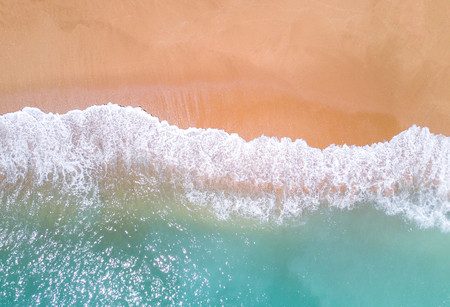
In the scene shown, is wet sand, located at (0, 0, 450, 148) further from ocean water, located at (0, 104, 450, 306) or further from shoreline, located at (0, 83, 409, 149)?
ocean water, located at (0, 104, 450, 306)

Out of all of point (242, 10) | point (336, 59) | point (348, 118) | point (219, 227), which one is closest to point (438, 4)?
point (336, 59)

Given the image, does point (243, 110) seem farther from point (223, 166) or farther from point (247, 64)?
point (223, 166)

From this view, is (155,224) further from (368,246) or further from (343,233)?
(368,246)

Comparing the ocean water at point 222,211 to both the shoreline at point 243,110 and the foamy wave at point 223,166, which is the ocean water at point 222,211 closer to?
the foamy wave at point 223,166

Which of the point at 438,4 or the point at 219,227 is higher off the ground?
the point at 438,4

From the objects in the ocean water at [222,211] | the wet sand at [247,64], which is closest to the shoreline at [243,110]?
the wet sand at [247,64]

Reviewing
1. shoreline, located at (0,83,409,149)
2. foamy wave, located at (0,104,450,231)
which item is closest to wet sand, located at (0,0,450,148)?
shoreline, located at (0,83,409,149)
